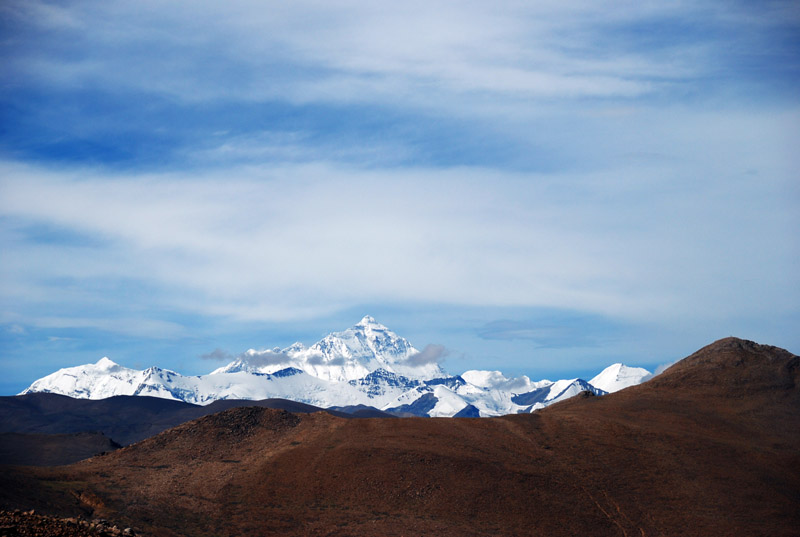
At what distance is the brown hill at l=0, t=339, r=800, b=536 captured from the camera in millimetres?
66125

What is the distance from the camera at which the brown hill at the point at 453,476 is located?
66.1 metres

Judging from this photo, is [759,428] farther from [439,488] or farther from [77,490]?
[77,490]

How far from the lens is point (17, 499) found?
5591cm

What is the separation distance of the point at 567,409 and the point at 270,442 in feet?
129

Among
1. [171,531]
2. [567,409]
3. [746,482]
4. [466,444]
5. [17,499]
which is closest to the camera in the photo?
[17,499]

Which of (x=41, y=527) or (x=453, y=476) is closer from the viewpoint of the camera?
(x=41, y=527)

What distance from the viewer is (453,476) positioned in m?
75.2

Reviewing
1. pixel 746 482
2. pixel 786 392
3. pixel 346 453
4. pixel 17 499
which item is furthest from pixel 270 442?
pixel 786 392

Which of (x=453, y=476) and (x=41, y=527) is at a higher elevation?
(x=41, y=527)

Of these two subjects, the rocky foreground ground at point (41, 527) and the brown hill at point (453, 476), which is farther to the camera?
the brown hill at point (453, 476)

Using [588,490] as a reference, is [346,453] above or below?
above

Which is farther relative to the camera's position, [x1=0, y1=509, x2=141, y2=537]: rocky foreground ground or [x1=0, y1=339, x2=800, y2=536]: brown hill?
[x1=0, y1=339, x2=800, y2=536]: brown hill

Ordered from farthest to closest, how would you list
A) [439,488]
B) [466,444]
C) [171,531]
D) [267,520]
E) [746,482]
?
[466,444] < [746,482] < [439,488] < [267,520] < [171,531]

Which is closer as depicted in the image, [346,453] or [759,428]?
[346,453]
